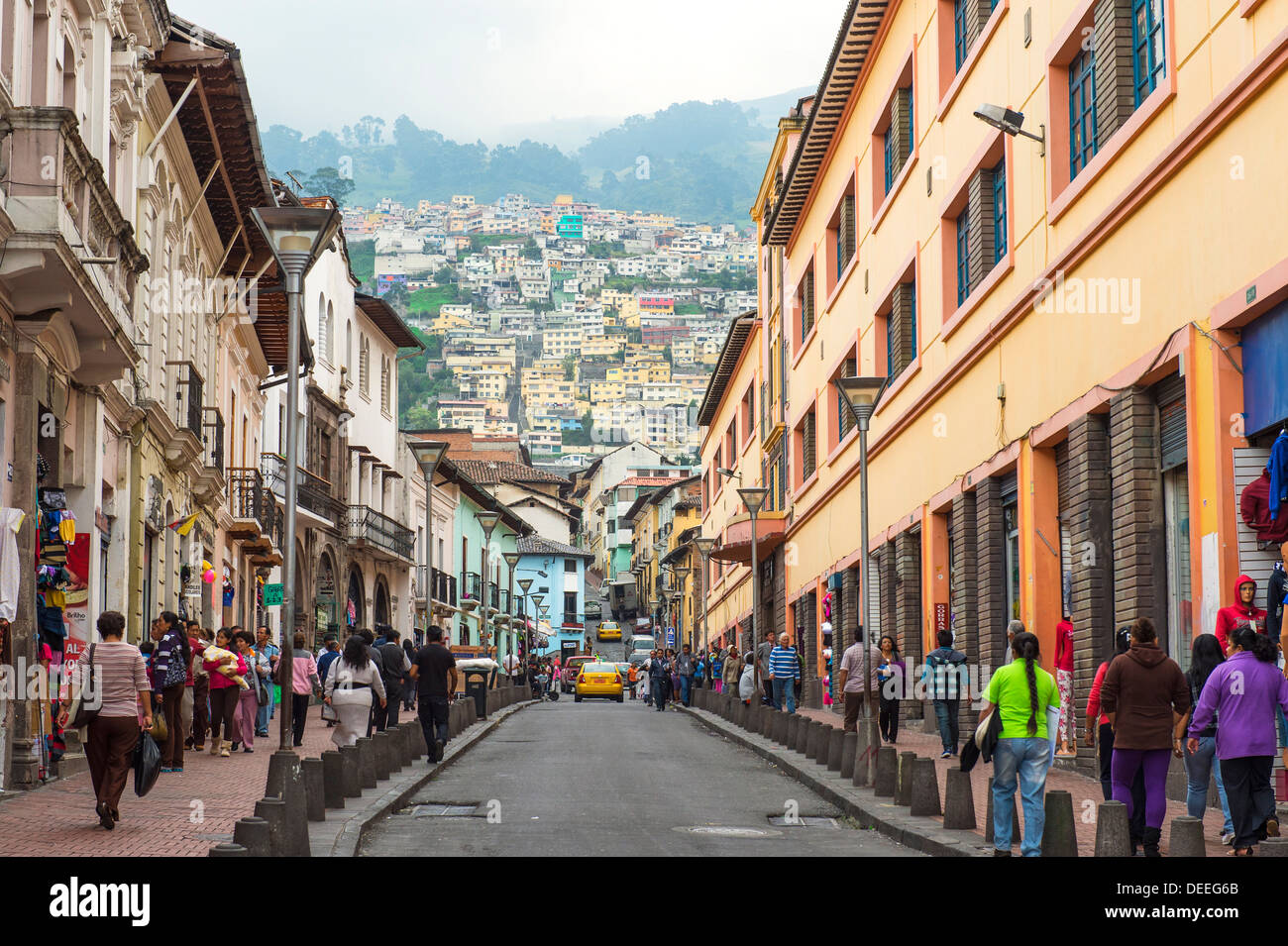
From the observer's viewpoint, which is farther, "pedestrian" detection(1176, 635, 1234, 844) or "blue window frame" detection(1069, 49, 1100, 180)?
"blue window frame" detection(1069, 49, 1100, 180)

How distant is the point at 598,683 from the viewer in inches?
2375

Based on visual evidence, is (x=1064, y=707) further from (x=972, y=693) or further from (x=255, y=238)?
(x=255, y=238)

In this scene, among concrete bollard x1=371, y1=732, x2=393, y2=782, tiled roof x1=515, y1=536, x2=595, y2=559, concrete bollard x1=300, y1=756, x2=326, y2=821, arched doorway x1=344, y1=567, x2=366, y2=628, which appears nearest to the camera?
concrete bollard x1=300, y1=756, x2=326, y2=821

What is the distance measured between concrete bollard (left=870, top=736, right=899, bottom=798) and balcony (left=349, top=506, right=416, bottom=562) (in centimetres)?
3507

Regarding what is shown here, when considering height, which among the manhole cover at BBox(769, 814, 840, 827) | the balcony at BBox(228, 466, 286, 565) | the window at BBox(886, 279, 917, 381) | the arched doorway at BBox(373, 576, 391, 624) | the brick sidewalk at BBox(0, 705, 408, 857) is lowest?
the manhole cover at BBox(769, 814, 840, 827)

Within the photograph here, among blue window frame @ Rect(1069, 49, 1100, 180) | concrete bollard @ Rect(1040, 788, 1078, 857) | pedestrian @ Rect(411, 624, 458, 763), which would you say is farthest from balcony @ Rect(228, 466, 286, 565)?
concrete bollard @ Rect(1040, 788, 1078, 857)

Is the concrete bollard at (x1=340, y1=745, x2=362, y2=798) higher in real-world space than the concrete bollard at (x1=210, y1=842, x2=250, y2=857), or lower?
lower

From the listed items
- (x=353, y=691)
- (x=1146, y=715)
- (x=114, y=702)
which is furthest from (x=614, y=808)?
(x=1146, y=715)

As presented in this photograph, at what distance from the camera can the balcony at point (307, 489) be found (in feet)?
134

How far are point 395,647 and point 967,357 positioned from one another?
883cm

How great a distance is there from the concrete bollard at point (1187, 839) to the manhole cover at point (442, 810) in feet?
25.1

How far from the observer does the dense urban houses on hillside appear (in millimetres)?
13828

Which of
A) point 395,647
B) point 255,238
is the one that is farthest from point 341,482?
point 395,647

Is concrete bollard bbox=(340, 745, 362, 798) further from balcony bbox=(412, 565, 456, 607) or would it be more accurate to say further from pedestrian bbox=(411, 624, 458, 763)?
balcony bbox=(412, 565, 456, 607)
